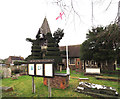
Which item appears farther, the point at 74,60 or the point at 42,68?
the point at 74,60

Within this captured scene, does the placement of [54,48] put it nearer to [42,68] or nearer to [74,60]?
[74,60]

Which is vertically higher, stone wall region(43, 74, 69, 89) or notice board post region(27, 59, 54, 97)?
notice board post region(27, 59, 54, 97)

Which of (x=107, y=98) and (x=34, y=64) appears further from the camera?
(x=34, y=64)

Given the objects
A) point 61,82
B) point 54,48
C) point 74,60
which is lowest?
point 61,82

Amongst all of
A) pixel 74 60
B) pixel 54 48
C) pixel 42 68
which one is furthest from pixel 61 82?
pixel 74 60

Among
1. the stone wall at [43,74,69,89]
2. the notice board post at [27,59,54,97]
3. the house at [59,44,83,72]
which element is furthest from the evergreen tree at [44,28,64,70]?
the notice board post at [27,59,54,97]

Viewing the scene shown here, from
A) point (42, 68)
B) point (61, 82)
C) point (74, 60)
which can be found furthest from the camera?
point (74, 60)

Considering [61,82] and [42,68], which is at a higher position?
[42,68]

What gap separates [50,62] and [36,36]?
57.9 ft

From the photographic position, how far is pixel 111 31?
3.20 m

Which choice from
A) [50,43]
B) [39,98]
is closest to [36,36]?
[50,43]

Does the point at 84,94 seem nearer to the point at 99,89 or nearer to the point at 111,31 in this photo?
the point at 99,89

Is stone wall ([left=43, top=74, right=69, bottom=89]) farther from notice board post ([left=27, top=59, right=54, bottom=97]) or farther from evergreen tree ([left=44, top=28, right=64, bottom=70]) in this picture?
evergreen tree ([left=44, top=28, right=64, bottom=70])

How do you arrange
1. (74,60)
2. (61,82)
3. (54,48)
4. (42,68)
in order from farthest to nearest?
(74,60) < (54,48) < (61,82) < (42,68)
